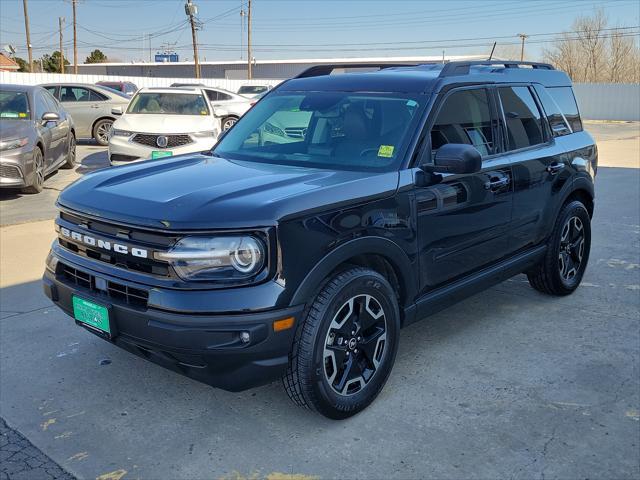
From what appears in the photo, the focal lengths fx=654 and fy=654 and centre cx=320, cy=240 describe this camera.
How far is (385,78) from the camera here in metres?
4.32

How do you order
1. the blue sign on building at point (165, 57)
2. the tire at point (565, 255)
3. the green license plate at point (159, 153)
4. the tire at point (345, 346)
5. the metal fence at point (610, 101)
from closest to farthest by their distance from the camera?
the tire at point (345, 346) → the tire at point (565, 255) → the green license plate at point (159, 153) → the metal fence at point (610, 101) → the blue sign on building at point (165, 57)

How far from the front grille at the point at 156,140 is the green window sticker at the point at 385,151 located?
24.2 feet

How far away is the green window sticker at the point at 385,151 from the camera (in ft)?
12.6

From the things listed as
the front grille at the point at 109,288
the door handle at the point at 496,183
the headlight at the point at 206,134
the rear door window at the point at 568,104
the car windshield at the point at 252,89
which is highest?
the car windshield at the point at 252,89

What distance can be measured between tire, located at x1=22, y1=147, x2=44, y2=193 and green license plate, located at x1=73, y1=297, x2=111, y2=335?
6.95 metres

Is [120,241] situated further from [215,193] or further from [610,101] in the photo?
[610,101]

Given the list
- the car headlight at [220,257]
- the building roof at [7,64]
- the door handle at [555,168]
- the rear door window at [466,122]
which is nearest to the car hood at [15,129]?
the rear door window at [466,122]

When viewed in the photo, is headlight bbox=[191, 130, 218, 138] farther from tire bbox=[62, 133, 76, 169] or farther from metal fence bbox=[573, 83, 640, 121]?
metal fence bbox=[573, 83, 640, 121]

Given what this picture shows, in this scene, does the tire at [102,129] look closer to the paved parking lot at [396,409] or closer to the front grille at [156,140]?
the front grille at [156,140]

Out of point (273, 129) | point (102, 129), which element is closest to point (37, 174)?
point (273, 129)

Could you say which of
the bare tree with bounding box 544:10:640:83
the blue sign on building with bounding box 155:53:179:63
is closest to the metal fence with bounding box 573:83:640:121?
the bare tree with bounding box 544:10:640:83

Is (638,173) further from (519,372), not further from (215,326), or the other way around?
(215,326)

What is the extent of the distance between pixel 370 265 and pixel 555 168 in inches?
86.1

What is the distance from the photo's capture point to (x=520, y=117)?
482 centimetres
